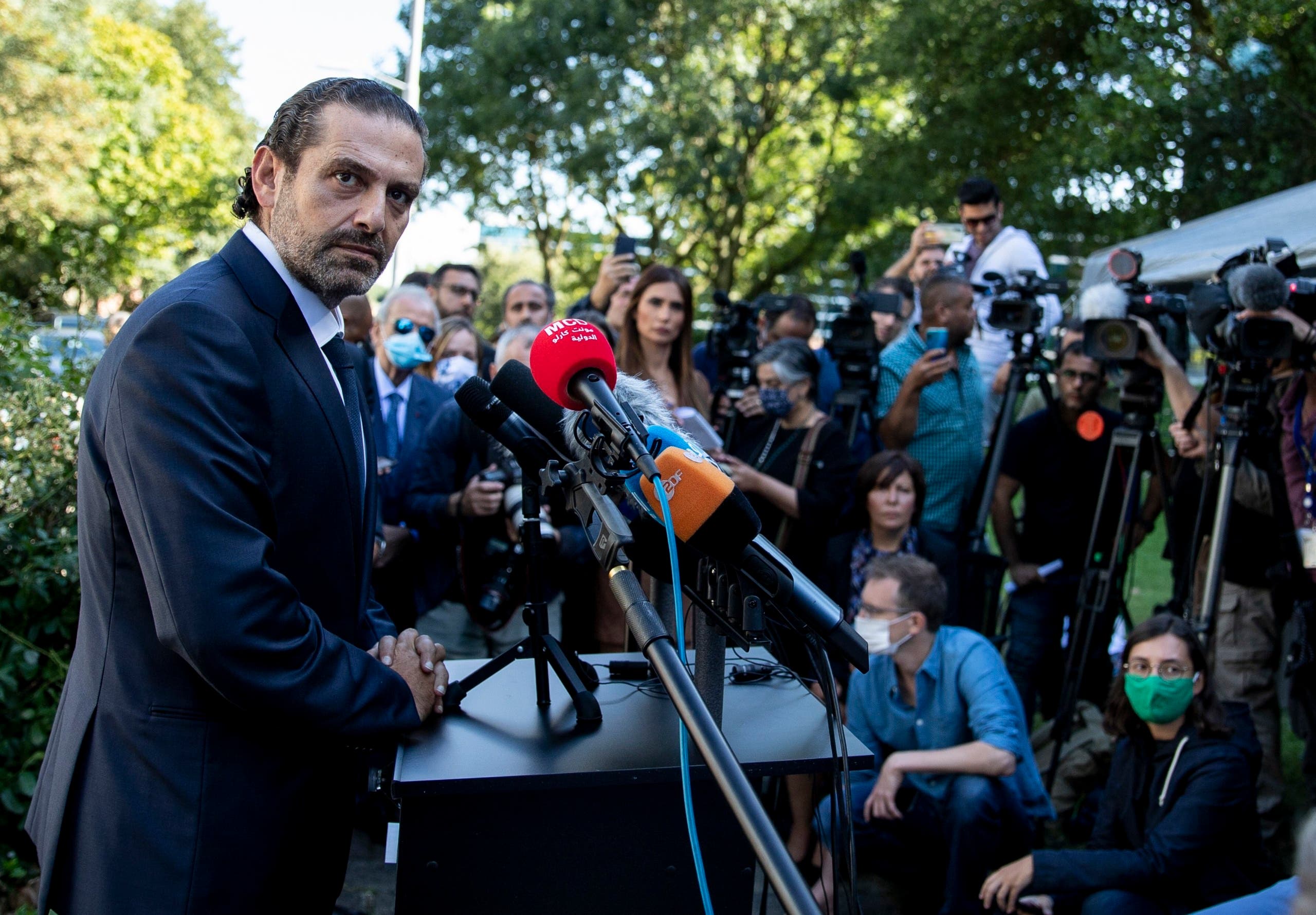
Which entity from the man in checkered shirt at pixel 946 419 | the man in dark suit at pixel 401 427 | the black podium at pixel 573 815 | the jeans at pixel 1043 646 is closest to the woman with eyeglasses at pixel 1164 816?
the jeans at pixel 1043 646

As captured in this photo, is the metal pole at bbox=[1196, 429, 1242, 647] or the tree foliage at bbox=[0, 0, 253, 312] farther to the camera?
the tree foliage at bbox=[0, 0, 253, 312]

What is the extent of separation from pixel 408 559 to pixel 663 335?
4.61ft

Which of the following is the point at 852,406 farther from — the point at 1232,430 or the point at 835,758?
the point at 835,758

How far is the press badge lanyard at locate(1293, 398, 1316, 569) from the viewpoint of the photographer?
3826mm

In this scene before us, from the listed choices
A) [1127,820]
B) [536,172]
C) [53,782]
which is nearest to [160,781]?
[53,782]

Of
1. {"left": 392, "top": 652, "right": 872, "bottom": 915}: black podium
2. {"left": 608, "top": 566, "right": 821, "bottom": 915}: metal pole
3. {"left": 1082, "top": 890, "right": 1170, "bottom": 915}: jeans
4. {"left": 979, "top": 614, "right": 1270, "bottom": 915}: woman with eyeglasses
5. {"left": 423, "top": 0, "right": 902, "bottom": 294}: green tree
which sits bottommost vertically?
{"left": 1082, "top": 890, "right": 1170, "bottom": 915}: jeans

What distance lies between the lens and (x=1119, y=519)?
4695 mm

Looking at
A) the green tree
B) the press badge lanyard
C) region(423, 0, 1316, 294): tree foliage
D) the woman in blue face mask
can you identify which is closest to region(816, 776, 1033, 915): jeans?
the woman in blue face mask

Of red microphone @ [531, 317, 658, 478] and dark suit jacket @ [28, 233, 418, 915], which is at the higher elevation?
red microphone @ [531, 317, 658, 478]

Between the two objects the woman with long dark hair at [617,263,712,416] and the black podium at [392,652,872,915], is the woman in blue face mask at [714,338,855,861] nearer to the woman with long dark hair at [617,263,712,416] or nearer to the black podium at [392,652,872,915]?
the woman with long dark hair at [617,263,712,416]

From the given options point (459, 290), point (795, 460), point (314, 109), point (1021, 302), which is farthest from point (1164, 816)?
point (459, 290)

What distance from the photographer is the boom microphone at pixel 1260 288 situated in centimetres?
390

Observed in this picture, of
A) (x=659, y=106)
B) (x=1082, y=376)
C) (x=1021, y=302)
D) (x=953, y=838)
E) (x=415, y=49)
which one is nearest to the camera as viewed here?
(x=953, y=838)

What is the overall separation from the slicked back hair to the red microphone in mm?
528
